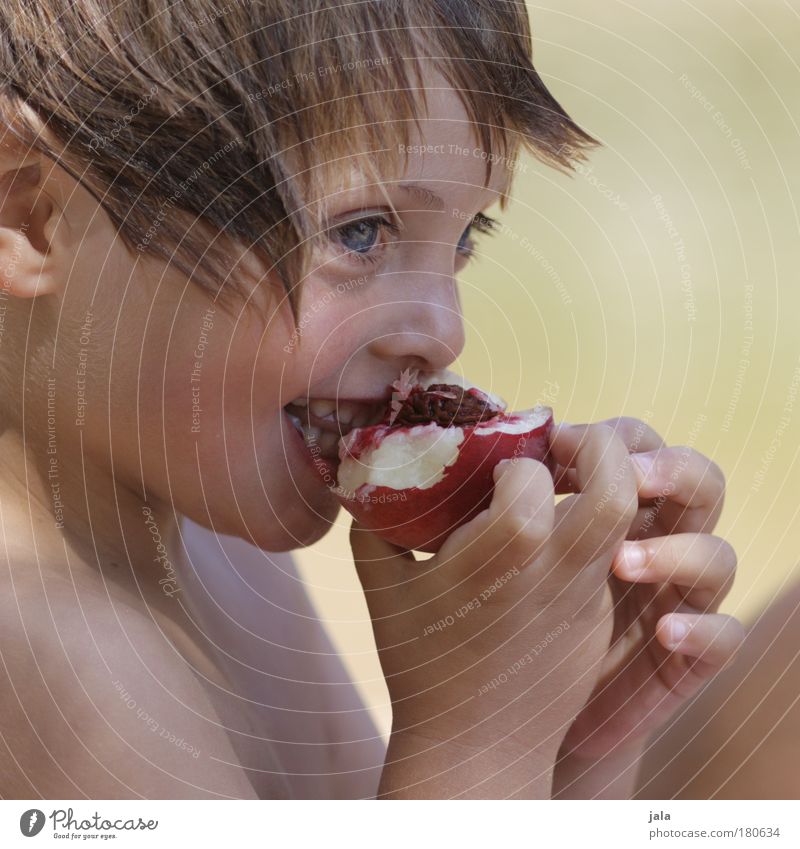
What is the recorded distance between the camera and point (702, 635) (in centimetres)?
58

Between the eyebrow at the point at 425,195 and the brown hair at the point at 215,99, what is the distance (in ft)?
0.07

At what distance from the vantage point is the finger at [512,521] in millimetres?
501

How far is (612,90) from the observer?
68 cm

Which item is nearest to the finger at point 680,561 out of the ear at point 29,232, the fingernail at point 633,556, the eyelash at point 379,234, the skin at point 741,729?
the fingernail at point 633,556

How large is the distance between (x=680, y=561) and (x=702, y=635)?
54 mm

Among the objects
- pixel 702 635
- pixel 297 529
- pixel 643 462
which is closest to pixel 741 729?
pixel 702 635

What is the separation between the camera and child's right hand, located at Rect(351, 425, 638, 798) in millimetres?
525

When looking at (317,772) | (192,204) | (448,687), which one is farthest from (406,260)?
(317,772)

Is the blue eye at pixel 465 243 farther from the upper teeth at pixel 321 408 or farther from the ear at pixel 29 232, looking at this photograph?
the ear at pixel 29 232
